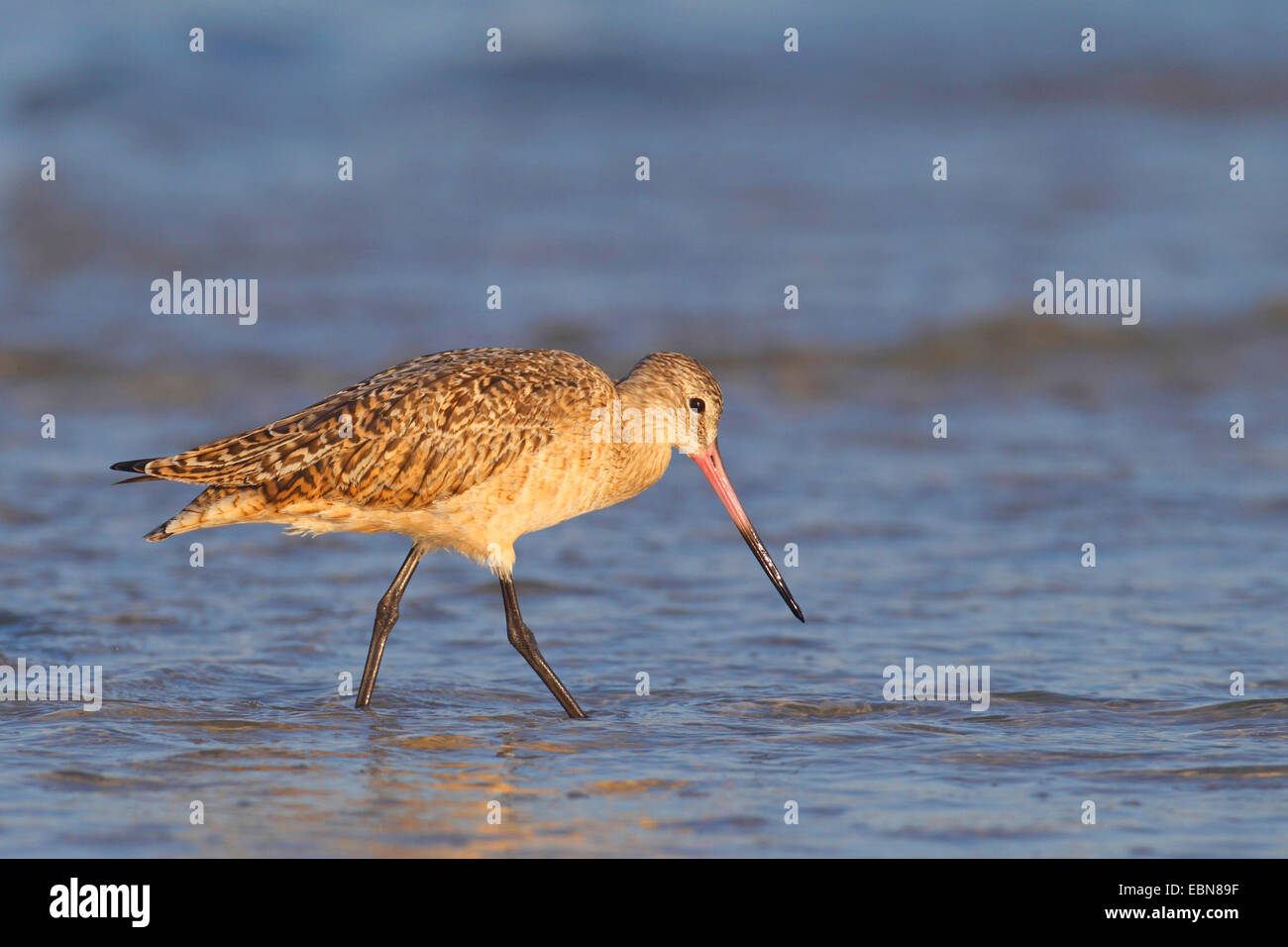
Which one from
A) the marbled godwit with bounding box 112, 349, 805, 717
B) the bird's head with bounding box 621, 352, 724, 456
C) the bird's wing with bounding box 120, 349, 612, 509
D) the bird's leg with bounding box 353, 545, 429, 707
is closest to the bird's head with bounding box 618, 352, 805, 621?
the bird's head with bounding box 621, 352, 724, 456

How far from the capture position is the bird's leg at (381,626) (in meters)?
6.13

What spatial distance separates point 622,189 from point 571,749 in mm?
11805

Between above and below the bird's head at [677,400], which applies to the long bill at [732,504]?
below

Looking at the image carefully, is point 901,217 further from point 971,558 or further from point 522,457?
point 522,457

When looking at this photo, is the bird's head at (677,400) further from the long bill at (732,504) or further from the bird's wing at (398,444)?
the bird's wing at (398,444)

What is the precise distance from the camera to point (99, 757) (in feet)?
17.5

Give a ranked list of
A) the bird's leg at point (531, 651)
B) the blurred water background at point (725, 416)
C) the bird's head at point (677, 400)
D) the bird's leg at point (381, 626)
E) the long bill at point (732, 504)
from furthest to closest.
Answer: the long bill at point (732, 504)
the bird's head at point (677, 400)
the bird's leg at point (381, 626)
the bird's leg at point (531, 651)
the blurred water background at point (725, 416)

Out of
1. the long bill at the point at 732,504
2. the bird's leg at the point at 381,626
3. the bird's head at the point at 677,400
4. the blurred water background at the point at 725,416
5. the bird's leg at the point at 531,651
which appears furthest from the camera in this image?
the long bill at the point at 732,504

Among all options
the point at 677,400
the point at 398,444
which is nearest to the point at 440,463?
the point at 398,444

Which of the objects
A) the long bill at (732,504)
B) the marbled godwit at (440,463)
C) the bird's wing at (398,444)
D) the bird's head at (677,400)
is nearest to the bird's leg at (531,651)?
the marbled godwit at (440,463)

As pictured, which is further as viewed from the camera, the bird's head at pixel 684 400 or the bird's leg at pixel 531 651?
the bird's head at pixel 684 400

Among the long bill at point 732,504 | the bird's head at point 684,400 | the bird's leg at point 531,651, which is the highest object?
the bird's head at point 684,400

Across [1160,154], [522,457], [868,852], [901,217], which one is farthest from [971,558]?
[1160,154]

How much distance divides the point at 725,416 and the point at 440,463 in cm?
543
